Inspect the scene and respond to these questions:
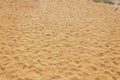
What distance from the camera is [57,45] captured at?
6.54 meters

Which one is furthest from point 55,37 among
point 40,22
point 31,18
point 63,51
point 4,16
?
point 4,16

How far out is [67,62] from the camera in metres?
A: 5.49

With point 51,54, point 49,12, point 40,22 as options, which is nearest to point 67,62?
point 51,54

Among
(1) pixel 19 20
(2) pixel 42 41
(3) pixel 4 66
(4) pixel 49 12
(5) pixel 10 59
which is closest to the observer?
(3) pixel 4 66

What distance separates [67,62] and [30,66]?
3.28 ft

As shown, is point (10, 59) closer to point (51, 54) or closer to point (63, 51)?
point (51, 54)

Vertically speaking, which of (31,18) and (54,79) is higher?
(31,18)

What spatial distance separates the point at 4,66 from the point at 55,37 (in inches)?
101

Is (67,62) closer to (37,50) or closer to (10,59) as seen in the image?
(37,50)

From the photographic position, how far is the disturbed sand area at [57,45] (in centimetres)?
499

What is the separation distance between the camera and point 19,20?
8.77 m

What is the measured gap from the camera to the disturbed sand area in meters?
4.99

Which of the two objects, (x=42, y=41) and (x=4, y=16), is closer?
(x=42, y=41)

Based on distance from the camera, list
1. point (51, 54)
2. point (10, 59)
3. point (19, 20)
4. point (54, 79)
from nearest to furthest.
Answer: point (54, 79)
point (10, 59)
point (51, 54)
point (19, 20)
